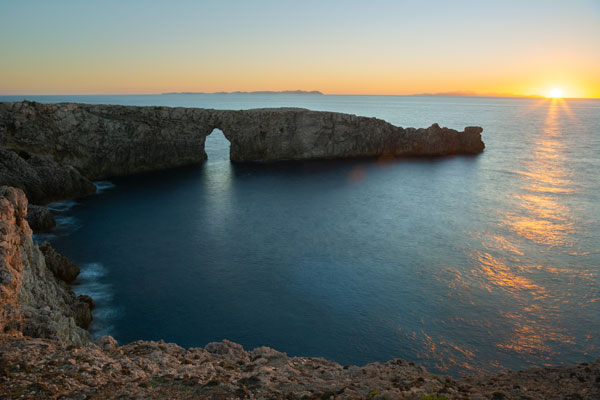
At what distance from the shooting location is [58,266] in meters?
28.8

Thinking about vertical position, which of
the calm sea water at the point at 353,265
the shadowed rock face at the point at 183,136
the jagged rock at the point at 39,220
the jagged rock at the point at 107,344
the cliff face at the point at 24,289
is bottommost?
the calm sea water at the point at 353,265

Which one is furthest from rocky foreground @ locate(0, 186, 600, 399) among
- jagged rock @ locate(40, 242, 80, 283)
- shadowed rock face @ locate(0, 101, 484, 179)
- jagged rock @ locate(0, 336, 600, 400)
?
shadowed rock face @ locate(0, 101, 484, 179)

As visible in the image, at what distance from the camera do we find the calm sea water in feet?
78.8

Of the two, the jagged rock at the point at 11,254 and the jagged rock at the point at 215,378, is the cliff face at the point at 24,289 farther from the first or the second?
the jagged rock at the point at 215,378

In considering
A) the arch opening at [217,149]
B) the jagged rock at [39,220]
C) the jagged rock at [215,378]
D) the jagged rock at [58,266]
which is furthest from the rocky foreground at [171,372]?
the arch opening at [217,149]

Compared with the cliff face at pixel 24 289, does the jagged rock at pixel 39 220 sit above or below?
below

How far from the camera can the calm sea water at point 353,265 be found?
78.8 feet

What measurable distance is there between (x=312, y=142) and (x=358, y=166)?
1113 centimetres

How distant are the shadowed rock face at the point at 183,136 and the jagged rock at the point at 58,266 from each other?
36.6m

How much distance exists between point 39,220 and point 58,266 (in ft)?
47.3

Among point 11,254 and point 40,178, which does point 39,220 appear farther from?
point 11,254

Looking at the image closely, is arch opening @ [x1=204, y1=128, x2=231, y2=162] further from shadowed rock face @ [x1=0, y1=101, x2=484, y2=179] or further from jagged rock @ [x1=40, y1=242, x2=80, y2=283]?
jagged rock @ [x1=40, y1=242, x2=80, y2=283]

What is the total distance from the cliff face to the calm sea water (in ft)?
21.1

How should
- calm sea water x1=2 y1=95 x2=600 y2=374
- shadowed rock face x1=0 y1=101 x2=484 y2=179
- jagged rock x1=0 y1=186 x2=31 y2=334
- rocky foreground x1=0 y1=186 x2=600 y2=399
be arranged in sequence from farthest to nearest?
shadowed rock face x1=0 y1=101 x2=484 y2=179, calm sea water x1=2 y1=95 x2=600 y2=374, jagged rock x1=0 y1=186 x2=31 y2=334, rocky foreground x1=0 y1=186 x2=600 y2=399
